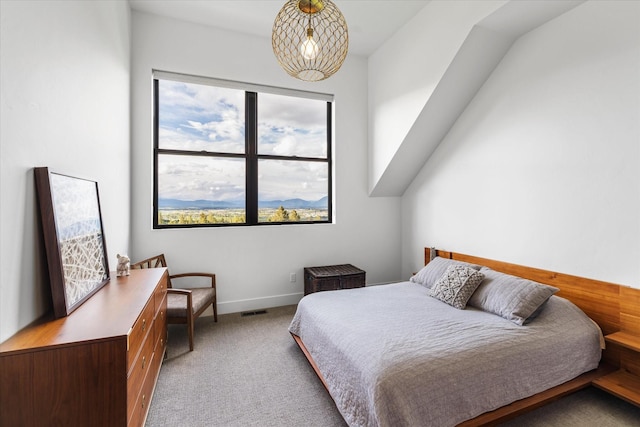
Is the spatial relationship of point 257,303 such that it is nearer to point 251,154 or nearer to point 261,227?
point 261,227

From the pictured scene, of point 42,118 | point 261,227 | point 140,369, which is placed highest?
point 42,118

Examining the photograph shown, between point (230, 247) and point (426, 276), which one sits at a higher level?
point (230, 247)

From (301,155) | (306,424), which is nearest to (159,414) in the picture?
(306,424)

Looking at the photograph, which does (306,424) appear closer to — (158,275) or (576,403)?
(158,275)

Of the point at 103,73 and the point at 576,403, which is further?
the point at 103,73

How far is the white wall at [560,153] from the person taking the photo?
2.05m

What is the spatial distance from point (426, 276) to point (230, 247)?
2.18 meters

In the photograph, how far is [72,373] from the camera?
119 cm

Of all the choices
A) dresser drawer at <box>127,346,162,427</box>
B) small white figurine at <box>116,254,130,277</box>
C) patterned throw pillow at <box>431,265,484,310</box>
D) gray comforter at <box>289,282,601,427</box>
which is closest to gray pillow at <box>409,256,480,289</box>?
patterned throw pillow at <box>431,265,484,310</box>

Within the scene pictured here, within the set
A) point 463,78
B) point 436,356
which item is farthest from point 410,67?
point 436,356

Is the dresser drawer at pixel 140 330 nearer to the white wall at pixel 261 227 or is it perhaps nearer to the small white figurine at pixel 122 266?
the small white figurine at pixel 122 266

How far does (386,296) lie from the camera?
8.73 feet

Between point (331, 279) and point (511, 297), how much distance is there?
1779 mm

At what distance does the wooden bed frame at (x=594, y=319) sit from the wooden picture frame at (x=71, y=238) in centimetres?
155
